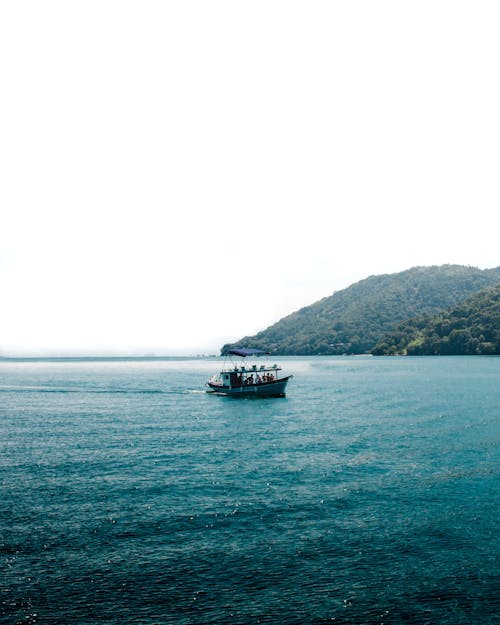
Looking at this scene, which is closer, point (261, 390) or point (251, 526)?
point (251, 526)

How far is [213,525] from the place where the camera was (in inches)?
1186

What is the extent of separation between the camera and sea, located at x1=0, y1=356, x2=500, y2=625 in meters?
21.5

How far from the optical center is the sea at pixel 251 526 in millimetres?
21547

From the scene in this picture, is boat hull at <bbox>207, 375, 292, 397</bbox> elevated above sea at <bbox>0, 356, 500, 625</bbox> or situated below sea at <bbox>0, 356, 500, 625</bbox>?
above

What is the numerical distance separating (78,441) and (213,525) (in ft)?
106

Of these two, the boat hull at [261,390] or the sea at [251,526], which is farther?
the boat hull at [261,390]

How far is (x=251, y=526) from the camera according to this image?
2995 cm

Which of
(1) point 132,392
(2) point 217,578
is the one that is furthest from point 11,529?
(1) point 132,392

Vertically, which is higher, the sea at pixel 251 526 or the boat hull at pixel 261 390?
the boat hull at pixel 261 390

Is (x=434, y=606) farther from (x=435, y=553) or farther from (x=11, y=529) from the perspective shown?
(x=11, y=529)

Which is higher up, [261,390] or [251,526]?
[261,390]

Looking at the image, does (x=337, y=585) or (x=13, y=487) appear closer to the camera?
(x=337, y=585)

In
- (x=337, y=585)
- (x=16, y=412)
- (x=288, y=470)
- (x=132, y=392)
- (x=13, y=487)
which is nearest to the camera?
(x=337, y=585)

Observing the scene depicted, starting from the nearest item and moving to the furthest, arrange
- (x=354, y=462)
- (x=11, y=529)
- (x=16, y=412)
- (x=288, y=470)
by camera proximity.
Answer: (x=11, y=529) < (x=288, y=470) < (x=354, y=462) < (x=16, y=412)
